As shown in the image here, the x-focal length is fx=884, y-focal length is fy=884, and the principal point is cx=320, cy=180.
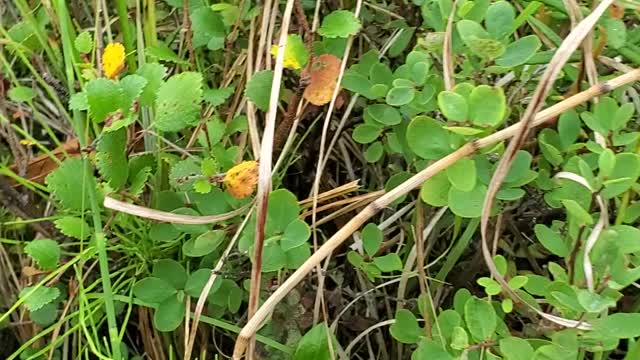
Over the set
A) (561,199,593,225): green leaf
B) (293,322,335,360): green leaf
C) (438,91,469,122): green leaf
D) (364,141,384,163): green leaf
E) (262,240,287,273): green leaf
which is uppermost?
(438,91,469,122): green leaf

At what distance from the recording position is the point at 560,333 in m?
0.75

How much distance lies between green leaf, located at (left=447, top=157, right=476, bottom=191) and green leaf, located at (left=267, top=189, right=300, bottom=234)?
0.16 m

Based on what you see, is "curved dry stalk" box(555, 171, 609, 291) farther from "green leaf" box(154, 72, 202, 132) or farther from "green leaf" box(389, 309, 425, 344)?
"green leaf" box(154, 72, 202, 132)

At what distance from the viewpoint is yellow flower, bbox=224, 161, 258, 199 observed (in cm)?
84

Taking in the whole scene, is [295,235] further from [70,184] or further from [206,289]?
[70,184]

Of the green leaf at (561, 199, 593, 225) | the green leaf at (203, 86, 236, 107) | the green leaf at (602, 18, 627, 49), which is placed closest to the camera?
the green leaf at (561, 199, 593, 225)

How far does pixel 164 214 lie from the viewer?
33.2 inches

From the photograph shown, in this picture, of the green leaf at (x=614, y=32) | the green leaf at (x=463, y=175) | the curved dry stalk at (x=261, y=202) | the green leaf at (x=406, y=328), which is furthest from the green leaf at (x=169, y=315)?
the green leaf at (x=614, y=32)

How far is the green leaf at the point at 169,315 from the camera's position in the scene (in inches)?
34.8

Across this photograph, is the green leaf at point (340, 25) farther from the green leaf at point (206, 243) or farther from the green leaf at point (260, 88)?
the green leaf at point (206, 243)

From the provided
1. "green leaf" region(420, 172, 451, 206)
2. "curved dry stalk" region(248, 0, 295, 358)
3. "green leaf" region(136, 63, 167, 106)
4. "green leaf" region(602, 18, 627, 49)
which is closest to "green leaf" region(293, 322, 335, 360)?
"curved dry stalk" region(248, 0, 295, 358)

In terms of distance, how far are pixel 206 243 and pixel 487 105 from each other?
31cm

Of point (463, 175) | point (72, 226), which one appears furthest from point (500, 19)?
point (72, 226)

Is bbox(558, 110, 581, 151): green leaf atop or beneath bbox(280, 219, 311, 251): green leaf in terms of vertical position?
atop
